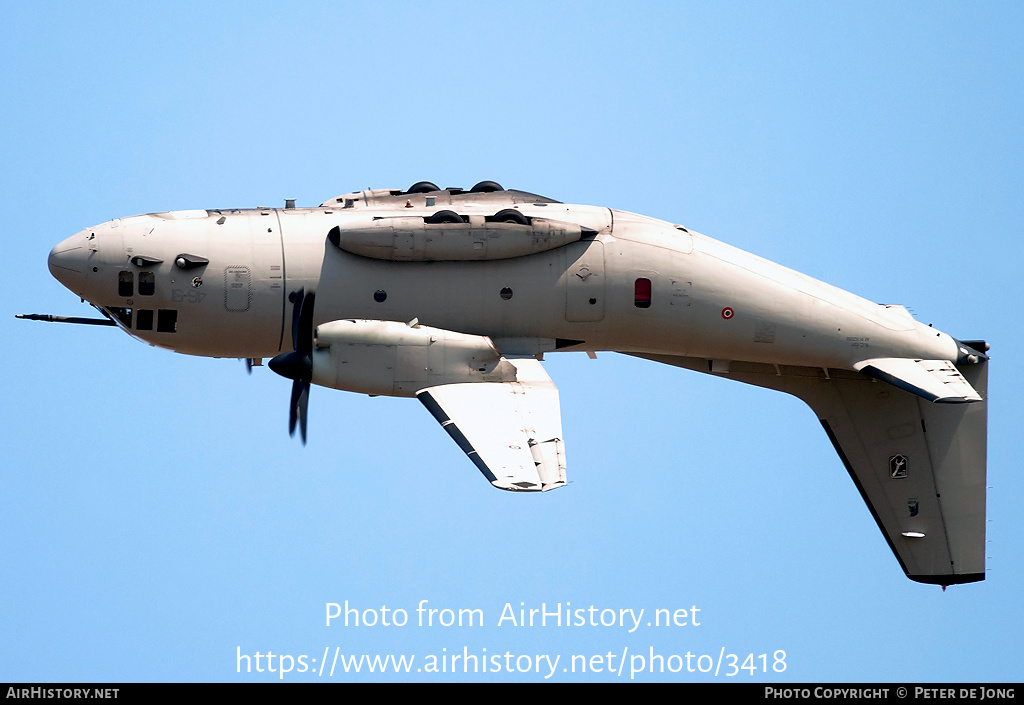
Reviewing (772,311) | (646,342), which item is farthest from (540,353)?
(772,311)

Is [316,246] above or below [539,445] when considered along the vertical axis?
above

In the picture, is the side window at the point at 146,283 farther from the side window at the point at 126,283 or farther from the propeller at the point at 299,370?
the propeller at the point at 299,370

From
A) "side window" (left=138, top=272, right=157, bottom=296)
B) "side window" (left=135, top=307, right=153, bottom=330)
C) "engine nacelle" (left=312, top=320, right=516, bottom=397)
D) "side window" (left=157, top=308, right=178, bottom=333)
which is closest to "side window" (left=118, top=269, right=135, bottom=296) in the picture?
"side window" (left=138, top=272, right=157, bottom=296)

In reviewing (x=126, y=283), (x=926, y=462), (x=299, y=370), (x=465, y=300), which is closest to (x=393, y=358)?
(x=299, y=370)

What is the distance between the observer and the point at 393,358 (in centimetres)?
4288

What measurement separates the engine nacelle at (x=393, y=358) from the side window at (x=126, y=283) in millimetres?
4962

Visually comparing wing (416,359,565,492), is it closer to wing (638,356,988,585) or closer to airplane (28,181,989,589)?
airplane (28,181,989,589)

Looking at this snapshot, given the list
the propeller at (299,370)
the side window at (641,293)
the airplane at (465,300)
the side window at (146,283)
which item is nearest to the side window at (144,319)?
the airplane at (465,300)

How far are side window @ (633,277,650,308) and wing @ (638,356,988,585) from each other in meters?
6.64

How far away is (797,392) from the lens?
162 ft

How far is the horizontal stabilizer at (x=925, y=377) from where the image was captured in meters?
45.3

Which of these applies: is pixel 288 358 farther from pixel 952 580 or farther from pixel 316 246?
pixel 952 580

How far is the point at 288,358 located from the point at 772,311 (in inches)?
467
